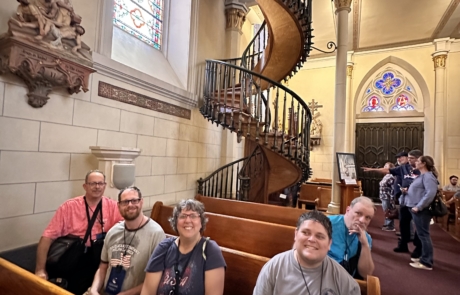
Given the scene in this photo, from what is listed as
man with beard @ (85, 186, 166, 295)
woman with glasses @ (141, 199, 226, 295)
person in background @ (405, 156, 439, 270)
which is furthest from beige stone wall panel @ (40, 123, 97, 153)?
person in background @ (405, 156, 439, 270)

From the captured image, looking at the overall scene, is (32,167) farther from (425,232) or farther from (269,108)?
(425,232)

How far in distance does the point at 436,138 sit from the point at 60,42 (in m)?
8.64

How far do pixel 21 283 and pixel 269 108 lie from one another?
3.24 meters

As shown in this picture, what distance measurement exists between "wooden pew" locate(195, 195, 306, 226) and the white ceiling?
5274 millimetres

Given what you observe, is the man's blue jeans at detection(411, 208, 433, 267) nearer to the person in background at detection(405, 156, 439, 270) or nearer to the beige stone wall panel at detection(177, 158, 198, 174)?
the person in background at detection(405, 156, 439, 270)

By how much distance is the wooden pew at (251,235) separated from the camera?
6.42 feet

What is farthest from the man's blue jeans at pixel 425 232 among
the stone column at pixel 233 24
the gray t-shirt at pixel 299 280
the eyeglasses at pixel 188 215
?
the stone column at pixel 233 24

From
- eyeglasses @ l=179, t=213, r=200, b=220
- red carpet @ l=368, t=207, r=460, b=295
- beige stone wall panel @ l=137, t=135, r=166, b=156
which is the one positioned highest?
beige stone wall panel @ l=137, t=135, r=166, b=156

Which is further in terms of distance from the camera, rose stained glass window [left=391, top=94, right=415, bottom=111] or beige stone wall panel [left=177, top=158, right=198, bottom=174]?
rose stained glass window [left=391, top=94, right=415, bottom=111]

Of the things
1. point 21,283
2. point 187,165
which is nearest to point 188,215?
point 21,283

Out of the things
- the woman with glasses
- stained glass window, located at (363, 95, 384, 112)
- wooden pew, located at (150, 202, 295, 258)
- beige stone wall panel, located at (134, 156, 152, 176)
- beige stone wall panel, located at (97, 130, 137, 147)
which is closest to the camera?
the woman with glasses

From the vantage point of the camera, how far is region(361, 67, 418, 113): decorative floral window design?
7.64 metres

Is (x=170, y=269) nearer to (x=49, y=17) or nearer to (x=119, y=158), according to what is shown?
(x=119, y=158)

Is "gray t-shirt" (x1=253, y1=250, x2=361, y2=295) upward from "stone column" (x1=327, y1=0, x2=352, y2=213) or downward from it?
downward
